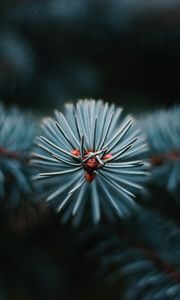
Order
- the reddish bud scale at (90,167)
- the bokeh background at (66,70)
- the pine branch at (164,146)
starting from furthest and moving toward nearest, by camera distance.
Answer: the bokeh background at (66,70) → the pine branch at (164,146) → the reddish bud scale at (90,167)

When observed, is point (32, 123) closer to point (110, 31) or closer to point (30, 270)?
point (30, 270)

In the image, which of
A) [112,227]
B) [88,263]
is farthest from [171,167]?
[88,263]

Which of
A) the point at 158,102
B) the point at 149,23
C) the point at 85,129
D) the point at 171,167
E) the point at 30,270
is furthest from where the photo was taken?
the point at 158,102

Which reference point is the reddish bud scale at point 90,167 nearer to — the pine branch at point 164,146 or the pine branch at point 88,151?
the pine branch at point 88,151

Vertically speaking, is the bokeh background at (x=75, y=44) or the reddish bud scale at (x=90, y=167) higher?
the bokeh background at (x=75, y=44)

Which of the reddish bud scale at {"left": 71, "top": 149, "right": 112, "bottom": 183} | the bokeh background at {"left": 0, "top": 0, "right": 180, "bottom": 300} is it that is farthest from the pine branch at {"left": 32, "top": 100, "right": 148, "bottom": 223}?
the bokeh background at {"left": 0, "top": 0, "right": 180, "bottom": 300}

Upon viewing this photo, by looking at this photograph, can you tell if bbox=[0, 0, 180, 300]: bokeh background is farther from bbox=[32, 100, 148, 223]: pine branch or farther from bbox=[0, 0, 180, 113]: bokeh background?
bbox=[32, 100, 148, 223]: pine branch

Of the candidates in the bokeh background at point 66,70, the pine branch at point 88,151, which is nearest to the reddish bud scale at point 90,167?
the pine branch at point 88,151

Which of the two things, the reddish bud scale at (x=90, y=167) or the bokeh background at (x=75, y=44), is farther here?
the bokeh background at (x=75, y=44)
